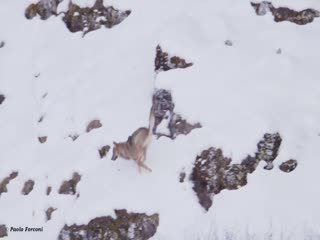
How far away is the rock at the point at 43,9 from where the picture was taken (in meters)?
18.0

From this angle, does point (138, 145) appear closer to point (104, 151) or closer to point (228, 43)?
point (104, 151)

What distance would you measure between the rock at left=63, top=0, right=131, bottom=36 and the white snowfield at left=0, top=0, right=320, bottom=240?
0.14m

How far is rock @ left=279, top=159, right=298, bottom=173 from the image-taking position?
40.5ft

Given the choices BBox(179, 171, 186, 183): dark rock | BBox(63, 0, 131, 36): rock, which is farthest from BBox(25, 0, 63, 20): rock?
BBox(179, 171, 186, 183): dark rock

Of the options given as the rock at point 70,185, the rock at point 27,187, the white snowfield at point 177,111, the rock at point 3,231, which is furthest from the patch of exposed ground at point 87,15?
the rock at point 3,231

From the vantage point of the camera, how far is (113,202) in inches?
502

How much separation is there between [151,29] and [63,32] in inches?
94.3

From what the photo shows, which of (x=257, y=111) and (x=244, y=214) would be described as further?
(x=257, y=111)

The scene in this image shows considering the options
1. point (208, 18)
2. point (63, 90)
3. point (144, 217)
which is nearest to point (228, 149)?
point (144, 217)

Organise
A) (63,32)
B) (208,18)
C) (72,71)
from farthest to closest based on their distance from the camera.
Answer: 1. (63,32)
2. (72,71)
3. (208,18)

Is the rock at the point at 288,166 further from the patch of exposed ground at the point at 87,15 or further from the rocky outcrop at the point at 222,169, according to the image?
the patch of exposed ground at the point at 87,15

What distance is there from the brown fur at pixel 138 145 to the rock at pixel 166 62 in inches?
56.3

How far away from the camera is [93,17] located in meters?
16.8

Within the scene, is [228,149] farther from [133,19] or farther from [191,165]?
[133,19]
